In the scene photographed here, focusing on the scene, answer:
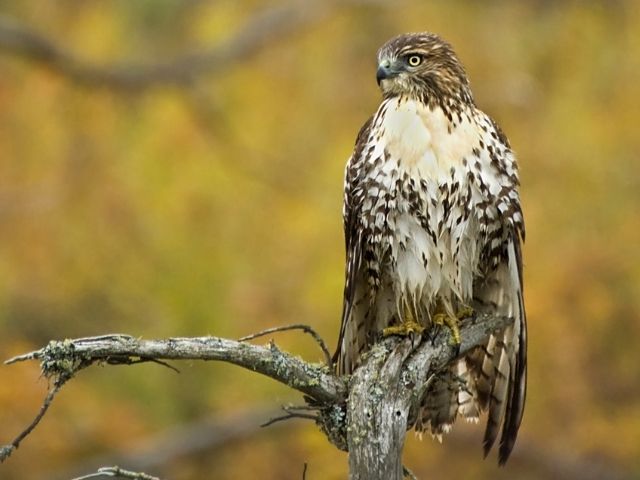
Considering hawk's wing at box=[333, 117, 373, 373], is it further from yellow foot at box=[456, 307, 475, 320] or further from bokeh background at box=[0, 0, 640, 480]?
bokeh background at box=[0, 0, 640, 480]

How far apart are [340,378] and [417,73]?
167 centimetres

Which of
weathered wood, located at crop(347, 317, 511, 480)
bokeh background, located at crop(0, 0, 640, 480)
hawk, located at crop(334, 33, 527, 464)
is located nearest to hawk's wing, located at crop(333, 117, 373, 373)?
hawk, located at crop(334, 33, 527, 464)

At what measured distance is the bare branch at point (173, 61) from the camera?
12874 mm

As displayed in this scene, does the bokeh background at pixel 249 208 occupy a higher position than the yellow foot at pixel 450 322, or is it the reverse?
the bokeh background at pixel 249 208

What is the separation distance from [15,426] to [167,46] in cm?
781

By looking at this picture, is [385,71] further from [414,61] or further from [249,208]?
[249,208]

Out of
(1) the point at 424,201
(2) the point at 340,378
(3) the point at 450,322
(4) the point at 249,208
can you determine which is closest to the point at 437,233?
(1) the point at 424,201

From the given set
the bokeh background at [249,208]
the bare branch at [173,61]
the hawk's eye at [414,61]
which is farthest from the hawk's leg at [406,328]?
the bare branch at [173,61]

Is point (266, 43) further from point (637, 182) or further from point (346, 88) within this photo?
point (637, 182)

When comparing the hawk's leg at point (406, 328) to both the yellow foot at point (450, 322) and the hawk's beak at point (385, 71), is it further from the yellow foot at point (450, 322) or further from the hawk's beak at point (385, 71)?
the hawk's beak at point (385, 71)

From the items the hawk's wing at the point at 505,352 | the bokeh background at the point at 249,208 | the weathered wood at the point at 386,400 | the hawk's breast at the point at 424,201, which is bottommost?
the weathered wood at the point at 386,400

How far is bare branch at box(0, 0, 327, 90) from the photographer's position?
1287cm

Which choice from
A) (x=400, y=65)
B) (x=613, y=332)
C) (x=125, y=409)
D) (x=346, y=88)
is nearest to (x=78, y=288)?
(x=125, y=409)

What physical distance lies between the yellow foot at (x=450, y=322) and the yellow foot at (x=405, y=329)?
8 centimetres
